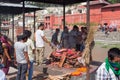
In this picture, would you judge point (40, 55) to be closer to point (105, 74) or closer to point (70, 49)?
point (70, 49)

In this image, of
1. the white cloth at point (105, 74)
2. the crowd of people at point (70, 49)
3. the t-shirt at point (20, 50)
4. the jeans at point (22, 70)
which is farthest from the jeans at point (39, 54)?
the white cloth at point (105, 74)

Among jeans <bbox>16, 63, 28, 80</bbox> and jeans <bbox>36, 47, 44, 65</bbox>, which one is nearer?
jeans <bbox>16, 63, 28, 80</bbox>

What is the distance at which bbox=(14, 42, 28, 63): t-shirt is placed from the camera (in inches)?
327

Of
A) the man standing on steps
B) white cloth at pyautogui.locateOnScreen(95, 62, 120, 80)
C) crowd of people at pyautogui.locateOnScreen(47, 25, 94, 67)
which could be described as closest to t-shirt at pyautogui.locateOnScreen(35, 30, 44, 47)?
the man standing on steps

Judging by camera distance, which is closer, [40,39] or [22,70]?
[22,70]

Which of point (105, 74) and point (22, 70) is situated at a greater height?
point (105, 74)

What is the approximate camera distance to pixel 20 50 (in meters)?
8.35

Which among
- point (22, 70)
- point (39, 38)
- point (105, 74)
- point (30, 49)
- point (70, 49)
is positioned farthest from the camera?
point (70, 49)

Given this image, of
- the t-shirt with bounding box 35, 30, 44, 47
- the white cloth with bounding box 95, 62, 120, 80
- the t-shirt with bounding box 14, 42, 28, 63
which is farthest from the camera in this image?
the t-shirt with bounding box 35, 30, 44, 47

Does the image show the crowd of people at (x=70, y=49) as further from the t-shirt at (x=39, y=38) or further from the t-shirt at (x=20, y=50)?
the t-shirt at (x=20, y=50)

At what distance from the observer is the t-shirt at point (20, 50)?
8297 mm

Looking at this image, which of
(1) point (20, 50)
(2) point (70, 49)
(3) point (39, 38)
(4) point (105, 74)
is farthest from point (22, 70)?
(2) point (70, 49)

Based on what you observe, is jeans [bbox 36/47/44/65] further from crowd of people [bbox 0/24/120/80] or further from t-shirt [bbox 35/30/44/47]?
t-shirt [bbox 35/30/44/47]

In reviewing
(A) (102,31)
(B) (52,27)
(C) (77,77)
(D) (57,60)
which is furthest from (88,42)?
(B) (52,27)
